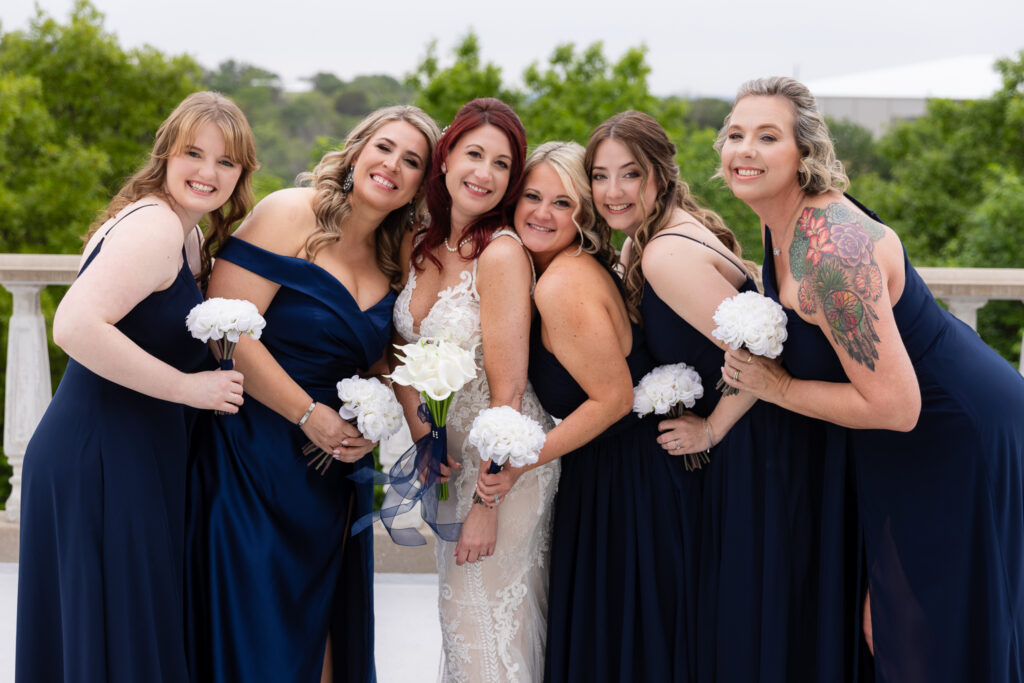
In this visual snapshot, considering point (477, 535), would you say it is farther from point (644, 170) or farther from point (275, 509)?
point (644, 170)

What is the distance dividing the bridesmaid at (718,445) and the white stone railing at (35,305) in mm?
1408

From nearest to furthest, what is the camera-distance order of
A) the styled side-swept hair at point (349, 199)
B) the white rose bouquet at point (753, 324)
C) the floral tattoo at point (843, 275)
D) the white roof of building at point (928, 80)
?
the floral tattoo at point (843, 275) → the white rose bouquet at point (753, 324) → the styled side-swept hair at point (349, 199) → the white roof of building at point (928, 80)

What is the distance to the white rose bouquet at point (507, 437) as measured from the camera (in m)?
2.78

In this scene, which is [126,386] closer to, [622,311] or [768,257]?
[622,311]

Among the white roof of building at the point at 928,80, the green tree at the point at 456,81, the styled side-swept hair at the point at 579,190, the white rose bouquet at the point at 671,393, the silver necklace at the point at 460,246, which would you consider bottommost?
the white rose bouquet at the point at 671,393

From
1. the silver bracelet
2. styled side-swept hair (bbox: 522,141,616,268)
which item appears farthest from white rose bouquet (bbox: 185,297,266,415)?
styled side-swept hair (bbox: 522,141,616,268)

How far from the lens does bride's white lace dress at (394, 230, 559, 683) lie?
10.0ft

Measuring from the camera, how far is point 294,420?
3.08 meters

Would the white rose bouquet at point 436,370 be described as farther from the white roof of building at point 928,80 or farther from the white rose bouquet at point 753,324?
the white roof of building at point 928,80

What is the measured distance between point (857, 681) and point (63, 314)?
260 centimetres

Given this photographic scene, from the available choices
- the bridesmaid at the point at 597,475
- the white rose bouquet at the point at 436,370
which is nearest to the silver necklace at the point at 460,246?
the bridesmaid at the point at 597,475

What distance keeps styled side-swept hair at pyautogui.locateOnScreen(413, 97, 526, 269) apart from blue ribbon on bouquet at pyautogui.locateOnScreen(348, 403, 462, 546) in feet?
1.97

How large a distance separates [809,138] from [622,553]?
144cm

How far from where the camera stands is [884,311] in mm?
2463
